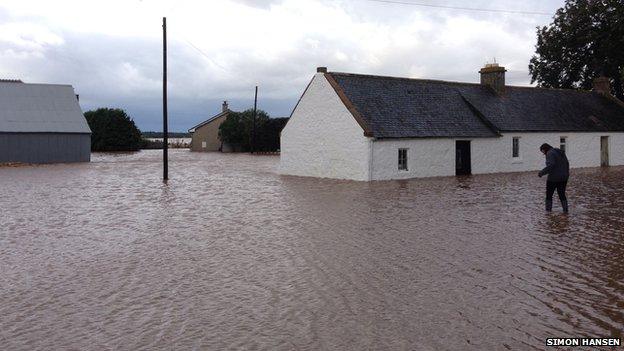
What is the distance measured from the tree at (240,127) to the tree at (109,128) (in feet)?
36.4

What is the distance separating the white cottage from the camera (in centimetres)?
2762

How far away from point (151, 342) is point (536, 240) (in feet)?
25.5

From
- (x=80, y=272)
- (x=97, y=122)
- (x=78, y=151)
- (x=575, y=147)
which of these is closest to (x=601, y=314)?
(x=80, y=272)

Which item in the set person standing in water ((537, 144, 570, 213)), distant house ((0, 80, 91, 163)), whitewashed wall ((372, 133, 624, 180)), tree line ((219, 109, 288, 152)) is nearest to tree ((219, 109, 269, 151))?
tree line ((219, 109, 288, 152))

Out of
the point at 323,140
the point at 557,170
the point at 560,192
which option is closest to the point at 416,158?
the point at 323,140

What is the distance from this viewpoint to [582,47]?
4634 cm

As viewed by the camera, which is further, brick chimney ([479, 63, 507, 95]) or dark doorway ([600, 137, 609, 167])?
dark doorway ([600, 137, 609, 167])

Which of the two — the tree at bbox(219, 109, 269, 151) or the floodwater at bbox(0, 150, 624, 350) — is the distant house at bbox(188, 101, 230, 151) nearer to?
the tree at bbox(219, 109, 269, 151)

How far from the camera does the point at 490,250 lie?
9.94 m

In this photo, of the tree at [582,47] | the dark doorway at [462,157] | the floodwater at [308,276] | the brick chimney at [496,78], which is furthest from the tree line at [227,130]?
the floodwater at [308,276]

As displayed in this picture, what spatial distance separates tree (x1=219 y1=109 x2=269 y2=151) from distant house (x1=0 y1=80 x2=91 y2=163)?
69.1 ft

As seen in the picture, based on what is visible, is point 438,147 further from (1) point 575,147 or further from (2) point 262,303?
(2) point 262,303

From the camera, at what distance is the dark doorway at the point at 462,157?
30609 mm

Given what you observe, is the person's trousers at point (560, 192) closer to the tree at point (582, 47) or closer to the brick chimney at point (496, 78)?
the brick chimney at point (496, 78)
